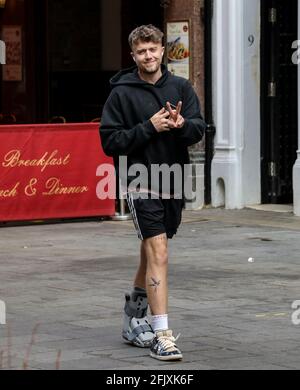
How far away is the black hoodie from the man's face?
11 cm

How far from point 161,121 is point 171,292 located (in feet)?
9.79

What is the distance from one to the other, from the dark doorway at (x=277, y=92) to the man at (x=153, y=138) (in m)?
9.36

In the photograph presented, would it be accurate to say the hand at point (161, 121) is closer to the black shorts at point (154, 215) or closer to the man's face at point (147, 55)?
the man's face at point (147, 55)

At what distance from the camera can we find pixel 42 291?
34.6 feet

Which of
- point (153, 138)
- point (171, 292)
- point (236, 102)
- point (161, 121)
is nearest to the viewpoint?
point (161, 121)

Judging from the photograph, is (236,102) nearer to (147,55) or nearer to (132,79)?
(132,79)

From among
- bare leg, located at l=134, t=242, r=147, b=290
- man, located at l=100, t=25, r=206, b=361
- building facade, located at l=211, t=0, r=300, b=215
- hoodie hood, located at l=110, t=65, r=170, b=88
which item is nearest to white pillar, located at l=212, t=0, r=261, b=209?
building facade, located at l=211, t=0, r=300, b=215

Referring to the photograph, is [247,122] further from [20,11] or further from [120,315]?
[120,315]

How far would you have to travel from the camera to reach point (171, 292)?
1038 cm

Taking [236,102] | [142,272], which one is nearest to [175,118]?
[142,272]

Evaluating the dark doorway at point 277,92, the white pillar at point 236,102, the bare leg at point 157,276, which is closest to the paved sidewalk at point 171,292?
the bare leg at point 157,276

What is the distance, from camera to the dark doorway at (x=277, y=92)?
680 inches

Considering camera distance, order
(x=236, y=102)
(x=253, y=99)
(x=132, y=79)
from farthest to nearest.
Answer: (x=253, y=99) < (x=236, y=102) < (x=132, y=79)

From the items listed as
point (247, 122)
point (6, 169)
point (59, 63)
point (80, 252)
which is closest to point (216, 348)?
point (80, 252)
